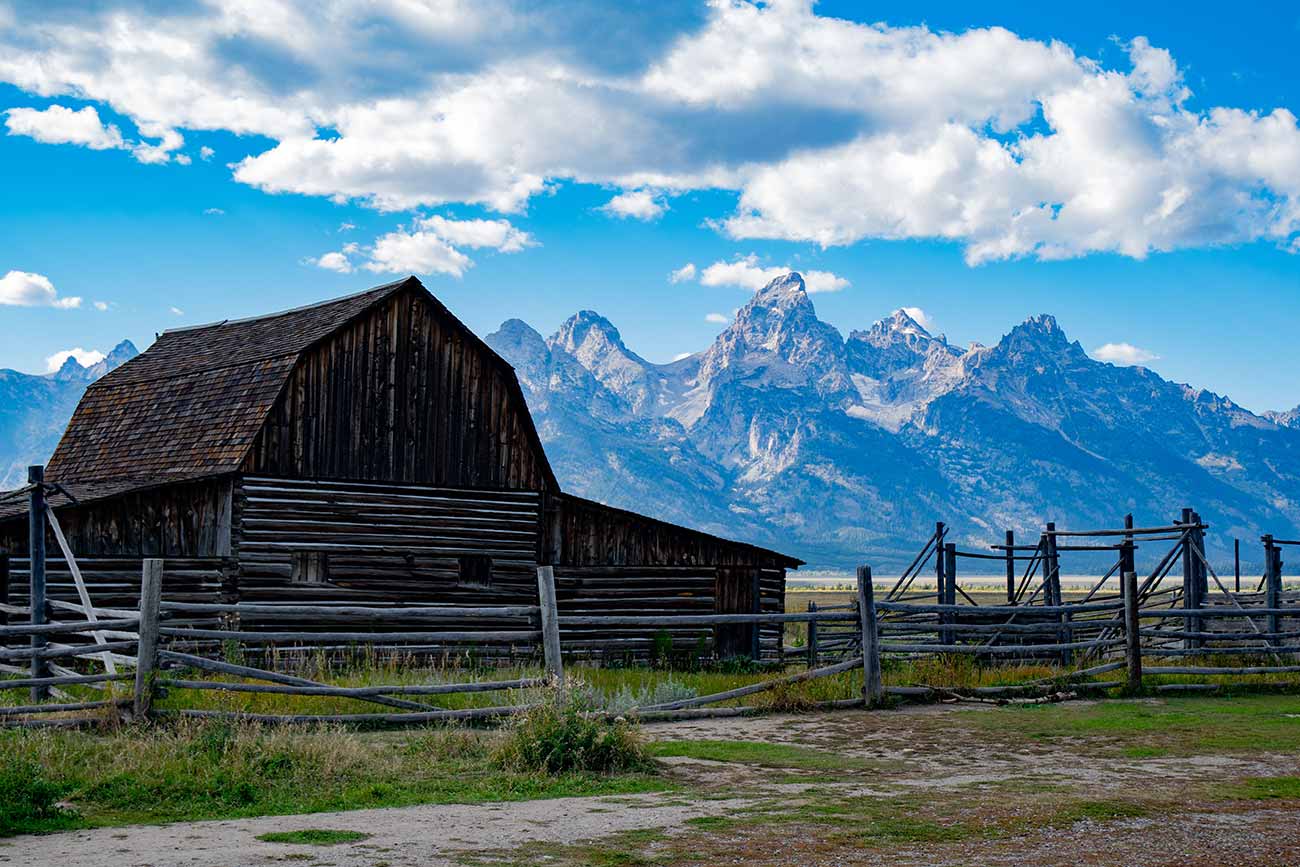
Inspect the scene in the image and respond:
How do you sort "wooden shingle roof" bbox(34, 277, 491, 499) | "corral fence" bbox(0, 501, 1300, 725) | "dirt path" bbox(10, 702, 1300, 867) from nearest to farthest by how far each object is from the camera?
1. "dirt path" bbox(10, 702, 1300, 867)
2. "corral fence" bbox(0, 501, 1300, 725)
3. "wooden shingle roof" bbox(34, 277, 491, 499)

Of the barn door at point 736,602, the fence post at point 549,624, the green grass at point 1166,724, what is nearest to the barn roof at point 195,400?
the barn door at point 736,602

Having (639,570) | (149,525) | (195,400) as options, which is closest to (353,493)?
(149,525)

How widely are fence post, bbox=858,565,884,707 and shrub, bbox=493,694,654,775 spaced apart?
5.65m

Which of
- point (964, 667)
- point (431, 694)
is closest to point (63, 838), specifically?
point (431, 694)

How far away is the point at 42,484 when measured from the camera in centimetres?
1748

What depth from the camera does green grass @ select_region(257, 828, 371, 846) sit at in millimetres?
8367

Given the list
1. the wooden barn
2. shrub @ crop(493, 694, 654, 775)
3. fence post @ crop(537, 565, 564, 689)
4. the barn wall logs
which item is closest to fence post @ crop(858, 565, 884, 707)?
fence post @ crop(537, 565, 564, 689)

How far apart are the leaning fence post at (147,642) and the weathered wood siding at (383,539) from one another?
11187mm

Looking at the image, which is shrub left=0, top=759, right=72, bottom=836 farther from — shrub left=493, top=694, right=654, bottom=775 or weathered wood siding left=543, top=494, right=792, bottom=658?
→ weathered wood siding left=543, top=494, right=792, bottom=658

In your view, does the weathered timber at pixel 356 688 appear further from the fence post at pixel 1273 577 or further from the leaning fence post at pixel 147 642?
the fence post at pixel 1273 577

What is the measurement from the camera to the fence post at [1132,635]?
18.3 m

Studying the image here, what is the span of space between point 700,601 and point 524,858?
68.7 feet

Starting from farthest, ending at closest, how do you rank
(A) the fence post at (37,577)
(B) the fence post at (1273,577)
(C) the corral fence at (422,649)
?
(B) the fence post at (1273,577) → (A) the fence post at (37,577) → (C) the corral fence at (422,649)

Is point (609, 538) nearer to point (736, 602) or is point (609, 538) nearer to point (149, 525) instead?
point (736, 602)
